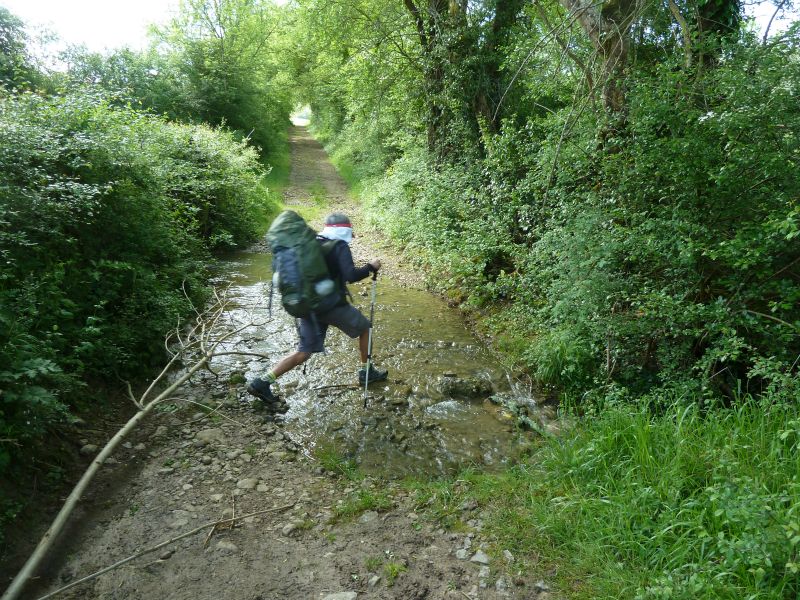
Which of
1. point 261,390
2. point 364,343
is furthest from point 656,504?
point 261,390

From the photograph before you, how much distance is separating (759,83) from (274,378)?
18.5ft

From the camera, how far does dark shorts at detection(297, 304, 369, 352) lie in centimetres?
507

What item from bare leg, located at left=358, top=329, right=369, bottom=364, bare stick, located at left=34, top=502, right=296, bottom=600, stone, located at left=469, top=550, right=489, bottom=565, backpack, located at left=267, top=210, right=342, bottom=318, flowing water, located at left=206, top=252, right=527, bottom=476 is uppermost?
backpack, located at left=267, top=210, right=342, bottom=318

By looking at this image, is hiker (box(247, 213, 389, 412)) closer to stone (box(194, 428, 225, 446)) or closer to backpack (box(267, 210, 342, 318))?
backpack (box(267, 210, 342, 318))

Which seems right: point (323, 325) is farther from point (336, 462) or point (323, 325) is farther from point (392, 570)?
point (392, 570)

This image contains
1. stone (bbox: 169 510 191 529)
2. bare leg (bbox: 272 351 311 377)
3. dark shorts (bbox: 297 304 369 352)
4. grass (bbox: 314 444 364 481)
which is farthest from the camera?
bare leg (bbox: 272 351 311 377)

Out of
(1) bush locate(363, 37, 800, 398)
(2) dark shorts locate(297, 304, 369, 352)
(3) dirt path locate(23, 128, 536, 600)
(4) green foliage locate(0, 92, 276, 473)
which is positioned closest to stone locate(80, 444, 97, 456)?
(3) dirt path locate(23, 128, 536, 600)

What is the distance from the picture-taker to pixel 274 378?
17.2 ft

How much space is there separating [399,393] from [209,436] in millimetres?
2262

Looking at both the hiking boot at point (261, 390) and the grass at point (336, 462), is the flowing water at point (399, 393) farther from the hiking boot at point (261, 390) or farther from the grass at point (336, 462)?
the hiking boot at point (261, 390)

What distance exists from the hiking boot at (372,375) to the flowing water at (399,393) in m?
0.09

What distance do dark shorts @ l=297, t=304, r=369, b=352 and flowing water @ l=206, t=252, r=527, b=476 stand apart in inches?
32.0

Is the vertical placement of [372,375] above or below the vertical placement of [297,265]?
below

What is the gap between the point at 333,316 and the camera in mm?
5191
